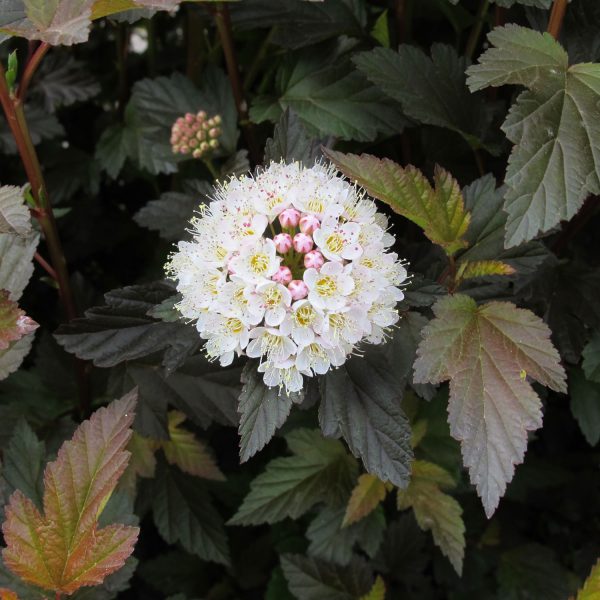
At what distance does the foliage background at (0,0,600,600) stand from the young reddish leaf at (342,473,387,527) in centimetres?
5

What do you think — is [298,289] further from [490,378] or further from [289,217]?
[490,378]

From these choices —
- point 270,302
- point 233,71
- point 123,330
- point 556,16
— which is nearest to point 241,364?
point 123,330

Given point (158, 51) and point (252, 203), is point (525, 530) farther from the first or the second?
point (158, 51)

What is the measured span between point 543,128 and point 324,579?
0.91 meters

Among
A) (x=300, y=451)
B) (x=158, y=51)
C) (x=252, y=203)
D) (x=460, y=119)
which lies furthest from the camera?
(x=158, y=51)

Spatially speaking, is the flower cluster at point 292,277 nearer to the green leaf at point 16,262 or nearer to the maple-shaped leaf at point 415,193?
the maple-shaped leaf at point 415,193

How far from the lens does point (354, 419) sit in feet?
3.02

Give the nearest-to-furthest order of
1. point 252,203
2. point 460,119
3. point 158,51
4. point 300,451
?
point 252,203, point 460,119, point 300,451, point 158,51

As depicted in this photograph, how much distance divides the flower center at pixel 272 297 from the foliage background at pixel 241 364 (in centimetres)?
17

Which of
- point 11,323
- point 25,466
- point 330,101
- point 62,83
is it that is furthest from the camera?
point 62,83

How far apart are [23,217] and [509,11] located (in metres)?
0.93

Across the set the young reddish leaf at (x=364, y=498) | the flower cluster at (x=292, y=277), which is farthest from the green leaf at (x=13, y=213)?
the young reddish leaf at (x=364, y=498)

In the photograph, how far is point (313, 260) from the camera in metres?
0.86

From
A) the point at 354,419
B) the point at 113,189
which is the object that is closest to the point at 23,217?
the point at 354,419
